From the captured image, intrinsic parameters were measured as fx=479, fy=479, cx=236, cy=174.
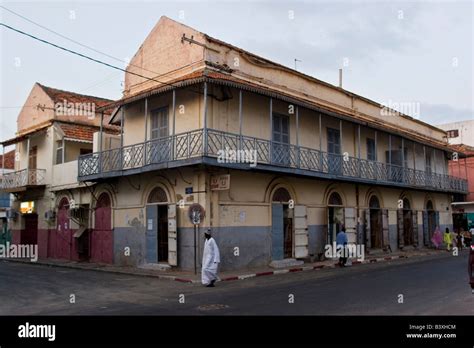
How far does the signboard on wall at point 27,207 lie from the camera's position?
26.7 metres

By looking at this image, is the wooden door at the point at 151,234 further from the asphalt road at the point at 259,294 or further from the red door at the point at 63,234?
the red door at the point at 63,234

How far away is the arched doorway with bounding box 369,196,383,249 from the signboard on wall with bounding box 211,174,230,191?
39.2 ft

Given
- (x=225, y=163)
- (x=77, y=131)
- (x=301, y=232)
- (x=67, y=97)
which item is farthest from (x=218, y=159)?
(x=67, y=97)

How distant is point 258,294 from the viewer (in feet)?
38.1

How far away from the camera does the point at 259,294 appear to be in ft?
38.1

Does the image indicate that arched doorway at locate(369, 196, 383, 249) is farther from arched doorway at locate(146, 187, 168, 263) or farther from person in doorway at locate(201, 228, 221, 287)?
person in doorway at locate(201, 228, 221, 287)

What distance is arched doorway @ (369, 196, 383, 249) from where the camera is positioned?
25.4 meters

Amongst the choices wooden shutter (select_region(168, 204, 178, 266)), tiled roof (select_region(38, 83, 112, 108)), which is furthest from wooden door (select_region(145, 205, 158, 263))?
tiled roof (select_region(38, 83, 112, 108))

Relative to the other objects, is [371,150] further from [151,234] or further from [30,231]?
[30,231]

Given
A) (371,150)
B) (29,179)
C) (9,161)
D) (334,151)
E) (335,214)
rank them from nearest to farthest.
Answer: (335,214) → (334,151) → (29,179) → (371,150) → (9,161)

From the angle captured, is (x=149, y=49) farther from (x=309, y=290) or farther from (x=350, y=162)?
(x=309, y=290)

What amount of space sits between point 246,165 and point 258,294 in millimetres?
5758

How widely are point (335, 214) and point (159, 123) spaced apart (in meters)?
9.36
